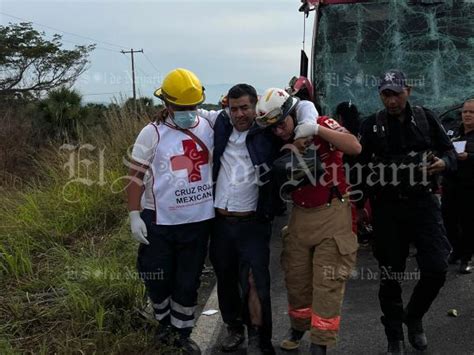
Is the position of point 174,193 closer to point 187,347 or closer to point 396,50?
point 187,347

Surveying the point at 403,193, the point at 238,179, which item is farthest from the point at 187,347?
the point at 403,193

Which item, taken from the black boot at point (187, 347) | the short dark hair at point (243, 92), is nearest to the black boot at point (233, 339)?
the black boot at point (187, 347)

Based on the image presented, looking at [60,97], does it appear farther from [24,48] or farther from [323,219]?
[323,219]

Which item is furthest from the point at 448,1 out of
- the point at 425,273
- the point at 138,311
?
the point at 138,311

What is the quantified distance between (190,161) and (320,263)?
1068mm

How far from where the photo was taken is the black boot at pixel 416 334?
3.83 meters

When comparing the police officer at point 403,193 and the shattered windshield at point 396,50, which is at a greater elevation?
the shattered windshield at point 396,50

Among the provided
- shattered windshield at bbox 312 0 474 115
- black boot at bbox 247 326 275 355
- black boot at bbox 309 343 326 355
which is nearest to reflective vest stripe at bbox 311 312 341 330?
black boot at bbox 309 343 326 355

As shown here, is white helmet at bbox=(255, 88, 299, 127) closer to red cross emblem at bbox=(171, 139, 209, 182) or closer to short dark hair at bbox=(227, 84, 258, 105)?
short dark hair at bbox=(227, 84, 258, 105)

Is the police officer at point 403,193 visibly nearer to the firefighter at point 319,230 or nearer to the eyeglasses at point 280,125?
the firefighter at point 319,230

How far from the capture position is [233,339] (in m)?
4.02

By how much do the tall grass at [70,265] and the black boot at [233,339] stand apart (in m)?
0.55

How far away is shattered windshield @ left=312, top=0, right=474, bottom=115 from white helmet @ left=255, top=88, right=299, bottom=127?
3.81 metres

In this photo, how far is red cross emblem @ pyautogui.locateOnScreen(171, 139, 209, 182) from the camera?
12.2 feet
